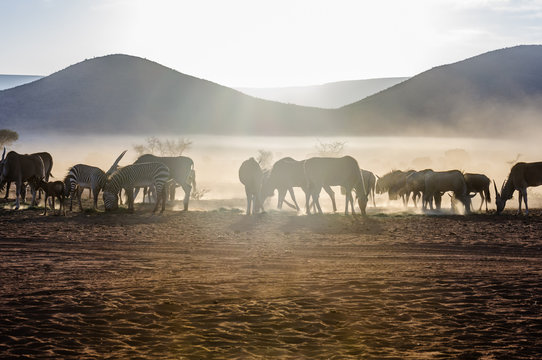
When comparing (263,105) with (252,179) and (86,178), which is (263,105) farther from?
(252,179)

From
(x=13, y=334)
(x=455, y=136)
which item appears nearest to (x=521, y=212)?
(x=13, y=334)

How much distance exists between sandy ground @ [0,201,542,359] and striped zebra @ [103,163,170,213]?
587cm

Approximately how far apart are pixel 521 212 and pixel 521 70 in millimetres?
99985

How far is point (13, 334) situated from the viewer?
8.64 meters

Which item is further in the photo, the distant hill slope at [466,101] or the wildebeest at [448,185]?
the distant hill slope at [466,101]

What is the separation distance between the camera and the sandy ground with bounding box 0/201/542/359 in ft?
27.3

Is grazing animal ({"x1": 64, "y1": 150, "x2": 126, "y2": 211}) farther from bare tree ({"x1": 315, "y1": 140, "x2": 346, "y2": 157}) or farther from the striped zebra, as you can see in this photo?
bare tree ({"x1": 315, "y1": 140, "x2": 346, "y2": 157})

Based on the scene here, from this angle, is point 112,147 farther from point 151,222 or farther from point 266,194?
point 151,222

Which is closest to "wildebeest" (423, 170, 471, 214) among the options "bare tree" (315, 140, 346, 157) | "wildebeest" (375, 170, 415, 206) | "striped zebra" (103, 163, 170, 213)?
"wildebeest" (375, 170, 415, 206)

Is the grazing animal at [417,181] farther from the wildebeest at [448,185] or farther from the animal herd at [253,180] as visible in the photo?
the wildebeest at [448,185]

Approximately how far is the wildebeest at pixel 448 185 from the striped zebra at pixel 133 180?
11852 mm

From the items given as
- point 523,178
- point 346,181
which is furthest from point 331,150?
point 346,181

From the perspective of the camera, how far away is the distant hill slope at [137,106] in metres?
113

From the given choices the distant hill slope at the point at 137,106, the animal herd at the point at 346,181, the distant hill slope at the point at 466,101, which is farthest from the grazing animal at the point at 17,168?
the distant hill slope at the point at 466,101
